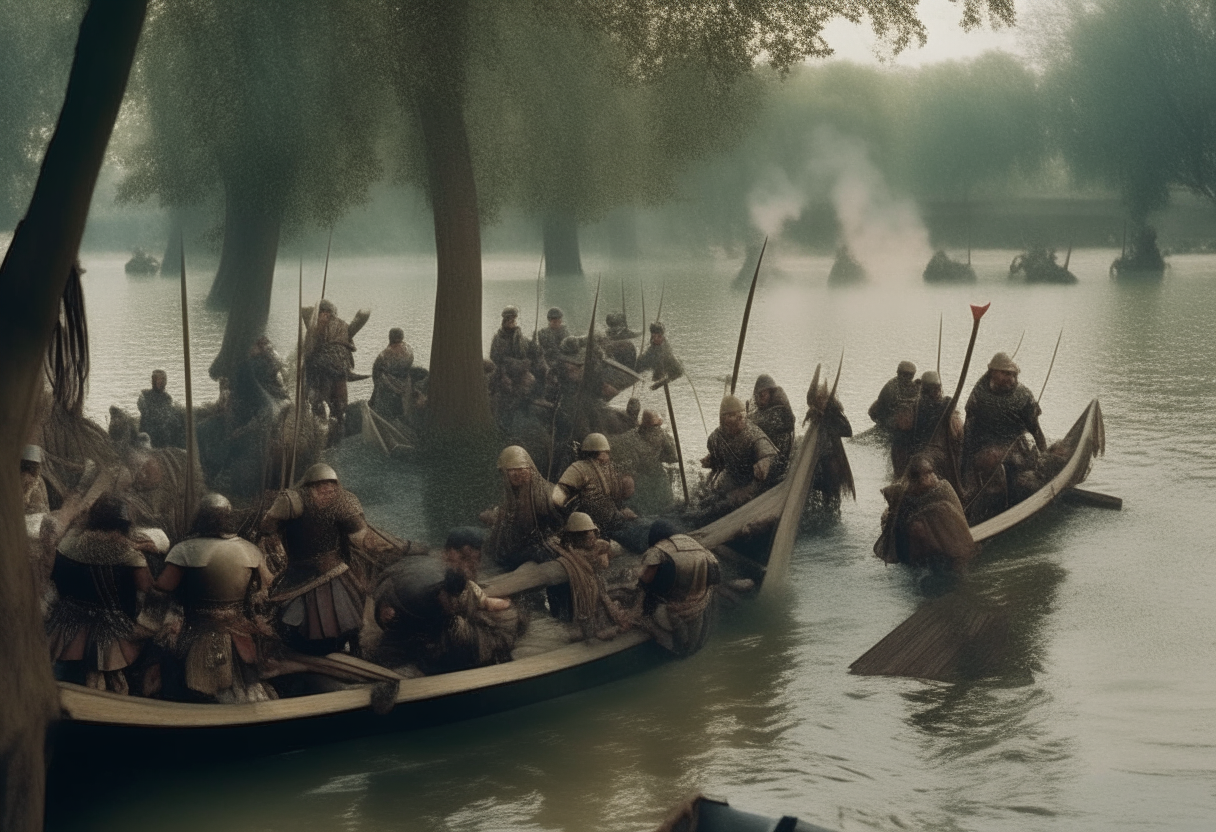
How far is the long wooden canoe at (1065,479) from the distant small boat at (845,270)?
65.4 ft

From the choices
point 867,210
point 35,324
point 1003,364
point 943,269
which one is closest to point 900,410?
point 1003,364

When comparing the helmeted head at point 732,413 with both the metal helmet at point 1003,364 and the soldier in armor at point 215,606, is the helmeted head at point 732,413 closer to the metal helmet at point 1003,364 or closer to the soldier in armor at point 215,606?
the metal helmet at point 1003,364

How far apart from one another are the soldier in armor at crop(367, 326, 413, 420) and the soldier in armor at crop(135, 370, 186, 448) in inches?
95.7

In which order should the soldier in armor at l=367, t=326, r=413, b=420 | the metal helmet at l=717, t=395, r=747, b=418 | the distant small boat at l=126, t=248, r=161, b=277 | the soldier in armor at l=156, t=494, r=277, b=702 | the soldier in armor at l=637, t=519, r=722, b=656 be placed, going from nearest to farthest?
→ 1. the soldier in armor at l=156, t=494, r=277, b=702
2. the soldier in armor at l=637, t=519, r=722, b=656
3. the metal helmet at l=717, t=395, r=747, b=418
4. the soldier in armor at l=367, t=326, r=413, b=420
5. the distant small boat at l=126, t=248, r=161, b=277

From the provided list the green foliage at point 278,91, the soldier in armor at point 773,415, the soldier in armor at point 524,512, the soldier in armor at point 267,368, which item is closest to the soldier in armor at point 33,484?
the soldier in armor at point 524,512

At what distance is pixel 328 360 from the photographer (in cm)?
1775

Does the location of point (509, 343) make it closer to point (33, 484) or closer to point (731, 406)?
point (731, 406)

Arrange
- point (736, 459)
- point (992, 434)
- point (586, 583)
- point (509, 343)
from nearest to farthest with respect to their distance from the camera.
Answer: point (586, 583)
point (736, 459)
point (992, 434)
point (509, 343)

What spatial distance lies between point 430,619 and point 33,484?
3.22 metres

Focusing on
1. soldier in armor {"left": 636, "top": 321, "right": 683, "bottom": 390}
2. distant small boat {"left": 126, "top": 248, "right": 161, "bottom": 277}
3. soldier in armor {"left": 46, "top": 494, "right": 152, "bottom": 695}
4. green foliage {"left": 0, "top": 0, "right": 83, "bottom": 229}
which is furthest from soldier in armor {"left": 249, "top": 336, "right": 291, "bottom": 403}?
distant small boat {"left": 126, "top": 248, "right": 161, "bottom": 277}

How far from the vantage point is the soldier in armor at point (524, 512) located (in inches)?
463

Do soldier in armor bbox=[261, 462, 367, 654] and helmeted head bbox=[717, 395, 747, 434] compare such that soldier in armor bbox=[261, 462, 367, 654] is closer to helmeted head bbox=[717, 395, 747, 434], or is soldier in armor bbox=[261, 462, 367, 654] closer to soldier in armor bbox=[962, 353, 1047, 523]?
helmeted head bbox=[717, 395, 747, 434]

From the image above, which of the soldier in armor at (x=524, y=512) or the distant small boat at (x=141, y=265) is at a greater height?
the distant small boat at (x=141, y=265)

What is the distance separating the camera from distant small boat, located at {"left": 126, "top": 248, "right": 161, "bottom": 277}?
39.3 metres
